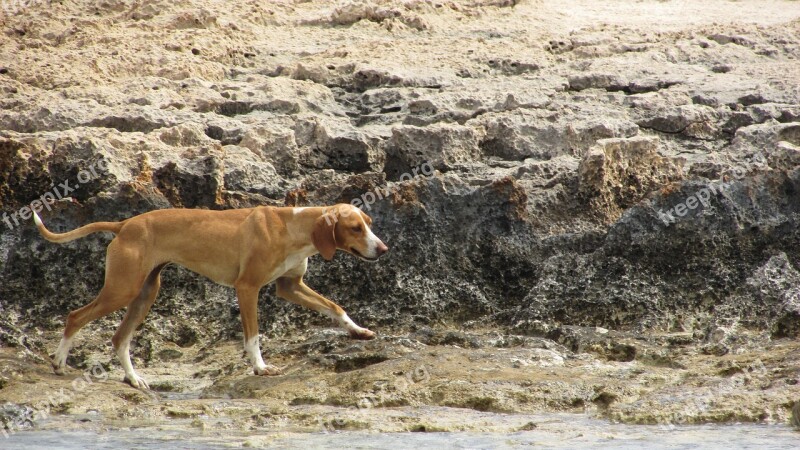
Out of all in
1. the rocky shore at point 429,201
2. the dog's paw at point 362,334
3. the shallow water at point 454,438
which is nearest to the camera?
the shallow water at point 454,438

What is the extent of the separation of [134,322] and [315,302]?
1366mm

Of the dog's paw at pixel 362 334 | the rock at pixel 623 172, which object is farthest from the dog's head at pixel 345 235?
the rock at pixel 623 172

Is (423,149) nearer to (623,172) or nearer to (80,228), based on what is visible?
(623,172)

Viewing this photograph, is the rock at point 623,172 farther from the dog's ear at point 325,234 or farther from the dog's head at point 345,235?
the dog's ear at point 325,234

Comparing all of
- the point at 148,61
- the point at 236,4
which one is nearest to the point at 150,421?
the point at 148,61

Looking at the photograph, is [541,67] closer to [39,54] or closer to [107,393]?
[39,54]

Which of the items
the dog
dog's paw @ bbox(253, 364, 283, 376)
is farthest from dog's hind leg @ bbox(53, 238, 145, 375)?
dog's paw @ bbox(253, 364, 283, 376)

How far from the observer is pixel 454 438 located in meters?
7.04

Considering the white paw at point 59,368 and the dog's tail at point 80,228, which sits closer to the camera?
the white paw at point 59,368

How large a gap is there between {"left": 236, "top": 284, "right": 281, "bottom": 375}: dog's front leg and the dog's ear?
22.6 inches

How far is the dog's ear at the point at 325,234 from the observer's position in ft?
29.4

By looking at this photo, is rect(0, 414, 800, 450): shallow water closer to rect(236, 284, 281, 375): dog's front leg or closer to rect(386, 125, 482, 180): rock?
rect(236, 284, 281, 375): dog's front leg

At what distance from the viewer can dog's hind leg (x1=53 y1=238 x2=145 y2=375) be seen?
867 cm

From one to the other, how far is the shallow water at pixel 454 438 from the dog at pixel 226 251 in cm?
154
